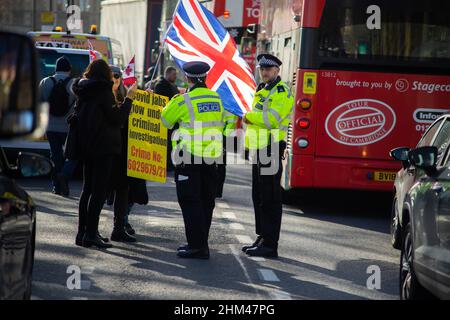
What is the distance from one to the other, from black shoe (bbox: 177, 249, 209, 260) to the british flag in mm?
2909

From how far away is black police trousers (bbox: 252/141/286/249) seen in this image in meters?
10.7

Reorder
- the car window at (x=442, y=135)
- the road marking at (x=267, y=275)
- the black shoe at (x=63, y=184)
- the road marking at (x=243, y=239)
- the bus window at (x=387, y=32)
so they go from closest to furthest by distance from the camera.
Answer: the car window at (x=442, y=135) → the road marking at (x=267, y=275) → the road marking at (x=243, y=239) → the bus window at (x=387, y=32) → the black shoe at (x=63, y=184)

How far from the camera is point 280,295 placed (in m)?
8.40

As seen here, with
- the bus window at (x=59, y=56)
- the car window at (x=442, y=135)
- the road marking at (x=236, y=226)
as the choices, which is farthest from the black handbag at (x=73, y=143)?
the bus window at (x=59, y=56)

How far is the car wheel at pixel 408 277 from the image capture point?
298 inches

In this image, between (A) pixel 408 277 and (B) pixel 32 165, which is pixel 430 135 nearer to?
(A) pixel 408 277

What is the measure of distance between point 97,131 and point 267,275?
2325 millimetres

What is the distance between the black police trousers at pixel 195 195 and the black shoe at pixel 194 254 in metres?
0.04

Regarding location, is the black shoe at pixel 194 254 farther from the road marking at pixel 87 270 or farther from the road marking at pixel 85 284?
the road marking at pixel 85 284

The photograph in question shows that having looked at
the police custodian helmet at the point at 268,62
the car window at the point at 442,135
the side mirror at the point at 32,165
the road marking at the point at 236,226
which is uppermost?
the police custodian helmet at the point at 268,62

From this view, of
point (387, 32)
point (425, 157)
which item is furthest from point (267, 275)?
point (387, 32)

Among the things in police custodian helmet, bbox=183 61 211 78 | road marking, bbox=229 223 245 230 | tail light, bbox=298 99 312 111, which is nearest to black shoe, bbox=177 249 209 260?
→ police custodian helmet, bbox=183 61 211 78

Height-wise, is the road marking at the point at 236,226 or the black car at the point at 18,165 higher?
the black car at the point at 18,165

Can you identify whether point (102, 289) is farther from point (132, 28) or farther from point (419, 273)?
point (132, 28)
